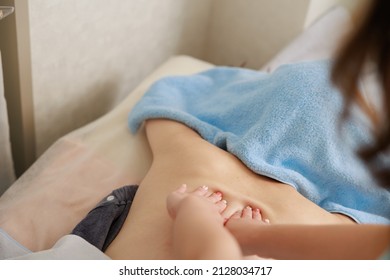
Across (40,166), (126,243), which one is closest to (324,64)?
(126,243)

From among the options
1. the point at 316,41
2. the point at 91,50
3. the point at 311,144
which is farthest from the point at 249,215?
the point at 316,41

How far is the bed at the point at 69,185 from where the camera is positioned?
97 centimetres

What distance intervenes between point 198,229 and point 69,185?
48 centimetres

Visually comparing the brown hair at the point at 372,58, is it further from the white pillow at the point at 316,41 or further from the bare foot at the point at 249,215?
the white pillow at the point at 316,41

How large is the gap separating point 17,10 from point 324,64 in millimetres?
772

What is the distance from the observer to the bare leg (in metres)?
0.73

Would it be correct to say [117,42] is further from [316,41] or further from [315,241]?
[315,241]

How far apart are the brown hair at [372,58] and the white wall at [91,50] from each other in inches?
33.2

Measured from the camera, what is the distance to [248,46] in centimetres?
202

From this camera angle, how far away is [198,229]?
787 mm

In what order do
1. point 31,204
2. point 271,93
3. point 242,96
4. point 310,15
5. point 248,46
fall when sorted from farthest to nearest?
point 248,46
point 310,15
point 242,96
point 271,93
point 31,204

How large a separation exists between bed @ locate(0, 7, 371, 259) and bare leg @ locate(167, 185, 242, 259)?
0.57ft
